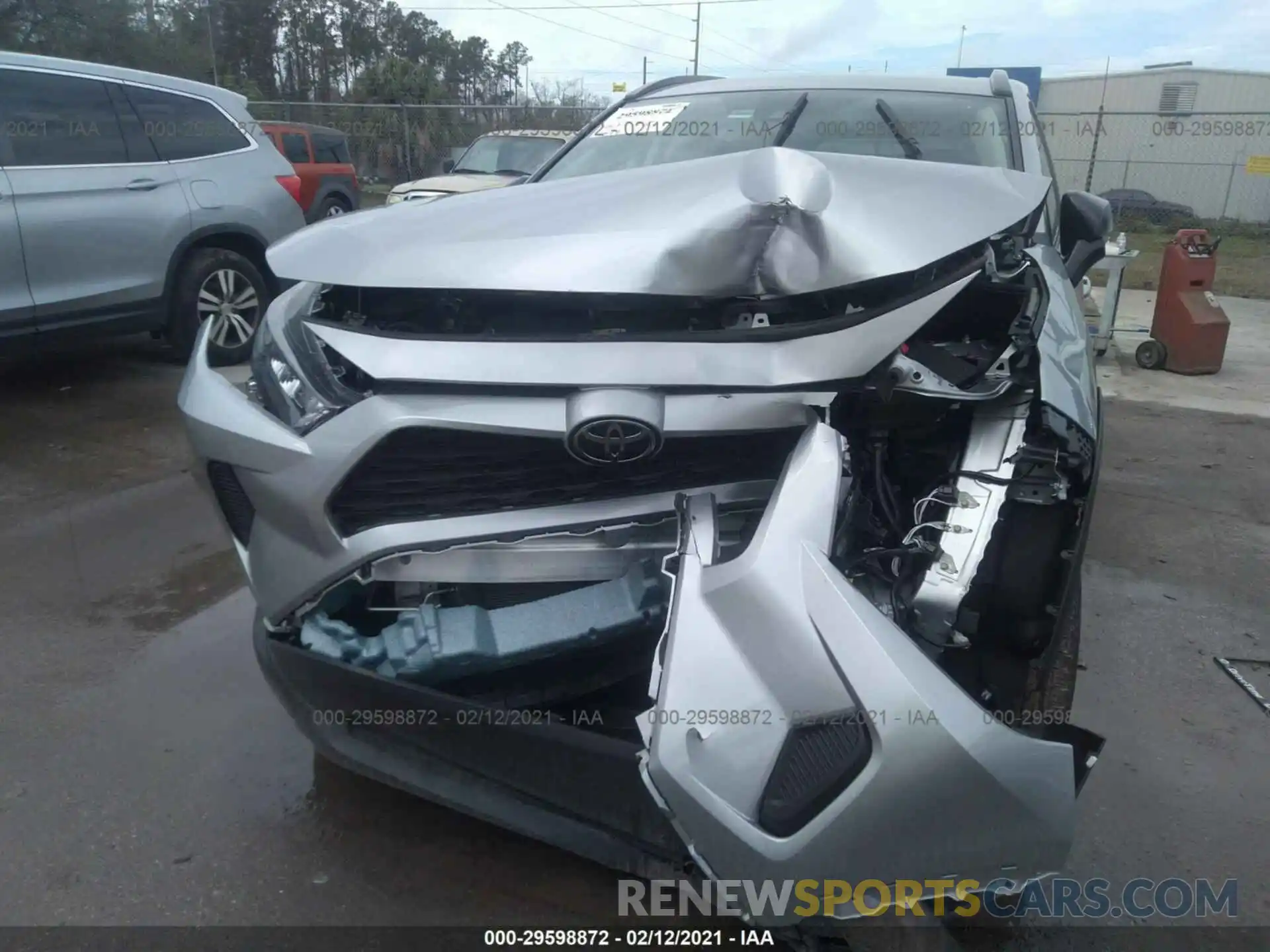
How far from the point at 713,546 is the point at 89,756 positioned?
6.14 ft

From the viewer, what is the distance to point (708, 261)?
1815 millimetres

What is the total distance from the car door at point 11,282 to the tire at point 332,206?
852cm

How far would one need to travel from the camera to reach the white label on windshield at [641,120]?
369cm

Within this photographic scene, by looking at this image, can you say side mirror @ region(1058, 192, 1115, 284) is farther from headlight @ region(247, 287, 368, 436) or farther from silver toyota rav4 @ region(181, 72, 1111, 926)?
headlight @ region(247, 287, 368, 436)

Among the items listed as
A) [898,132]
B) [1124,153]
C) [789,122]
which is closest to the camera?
[898,132]

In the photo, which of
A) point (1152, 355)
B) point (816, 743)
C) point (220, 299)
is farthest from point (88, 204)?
point (1152, 355)

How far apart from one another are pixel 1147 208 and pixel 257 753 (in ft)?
72.3

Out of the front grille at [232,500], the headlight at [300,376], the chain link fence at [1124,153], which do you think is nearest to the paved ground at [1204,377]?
the headlight at [300,376]

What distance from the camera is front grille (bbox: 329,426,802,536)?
6.14ft

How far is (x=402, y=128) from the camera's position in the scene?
20125 mm

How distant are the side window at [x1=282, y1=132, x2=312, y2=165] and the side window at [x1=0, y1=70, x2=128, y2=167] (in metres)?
8.55

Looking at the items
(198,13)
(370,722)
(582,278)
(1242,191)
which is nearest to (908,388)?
(582,278)

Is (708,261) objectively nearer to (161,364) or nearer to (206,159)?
(206,159)

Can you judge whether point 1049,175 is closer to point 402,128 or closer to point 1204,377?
point 1204,377
